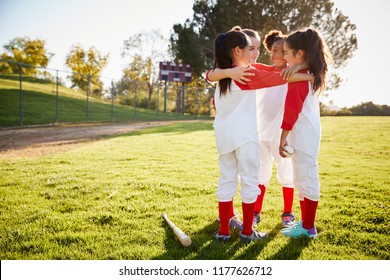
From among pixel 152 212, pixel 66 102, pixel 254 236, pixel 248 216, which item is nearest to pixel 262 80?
pixel 248 216

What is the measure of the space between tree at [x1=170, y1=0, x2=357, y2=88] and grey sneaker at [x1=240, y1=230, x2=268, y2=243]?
1983 cm

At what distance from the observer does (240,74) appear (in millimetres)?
2242

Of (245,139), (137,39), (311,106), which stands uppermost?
(137,39)

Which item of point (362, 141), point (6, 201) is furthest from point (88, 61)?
point (6, 201)

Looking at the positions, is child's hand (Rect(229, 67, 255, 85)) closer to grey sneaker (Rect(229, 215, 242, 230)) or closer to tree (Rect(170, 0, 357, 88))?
→ grey sneaker (Rect(229, 215, 242, 230))

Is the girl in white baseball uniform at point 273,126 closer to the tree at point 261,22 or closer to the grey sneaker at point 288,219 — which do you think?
the grey sneaker at point 288,219

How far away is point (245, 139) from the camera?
2318 millimetres

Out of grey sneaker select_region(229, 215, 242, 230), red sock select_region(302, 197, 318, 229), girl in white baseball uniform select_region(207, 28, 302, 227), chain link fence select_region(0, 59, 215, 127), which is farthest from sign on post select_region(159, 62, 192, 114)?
red sock select_region(302, 197, 318, 229)

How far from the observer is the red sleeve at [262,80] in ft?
7.48

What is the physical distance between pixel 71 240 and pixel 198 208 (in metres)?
1.26

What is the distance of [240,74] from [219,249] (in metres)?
1.28

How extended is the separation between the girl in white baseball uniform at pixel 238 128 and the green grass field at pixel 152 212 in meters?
0.31

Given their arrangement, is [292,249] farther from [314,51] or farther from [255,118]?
[314,51]
